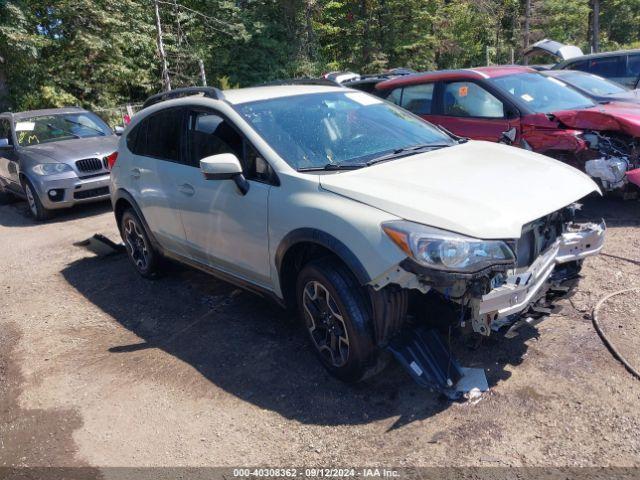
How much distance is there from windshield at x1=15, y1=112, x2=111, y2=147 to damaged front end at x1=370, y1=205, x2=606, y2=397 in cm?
818

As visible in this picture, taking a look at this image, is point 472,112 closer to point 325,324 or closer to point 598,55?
point 325,324

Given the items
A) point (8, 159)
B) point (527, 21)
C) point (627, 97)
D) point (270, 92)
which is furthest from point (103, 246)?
point (527, 21)

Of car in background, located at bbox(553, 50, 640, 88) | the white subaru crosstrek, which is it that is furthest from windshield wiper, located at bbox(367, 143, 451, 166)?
car in background, located at bbox(553, 50, 640, 88)

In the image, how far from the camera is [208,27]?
19.4 m

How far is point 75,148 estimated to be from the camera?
9.02m

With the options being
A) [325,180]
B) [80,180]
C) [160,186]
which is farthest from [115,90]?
[325,180]

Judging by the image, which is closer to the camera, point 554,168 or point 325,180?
point 325,180

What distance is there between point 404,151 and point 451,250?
1.32 metres

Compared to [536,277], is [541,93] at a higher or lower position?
higher

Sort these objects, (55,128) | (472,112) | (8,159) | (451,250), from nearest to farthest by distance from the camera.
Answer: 1. (451,250)
2. (472,112)
3. (8,159)
4. (55,128)

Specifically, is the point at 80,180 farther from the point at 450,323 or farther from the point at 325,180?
the point at 450,323

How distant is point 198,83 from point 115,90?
9.07 ft

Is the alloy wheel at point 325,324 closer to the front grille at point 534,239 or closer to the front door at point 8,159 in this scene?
the front grille at point 534,239

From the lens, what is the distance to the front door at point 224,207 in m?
3.81
